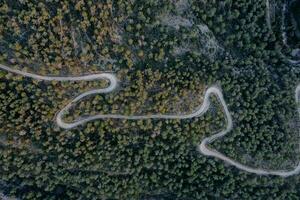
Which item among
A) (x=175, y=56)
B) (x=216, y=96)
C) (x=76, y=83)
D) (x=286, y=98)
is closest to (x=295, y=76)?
(x=286, y=98)

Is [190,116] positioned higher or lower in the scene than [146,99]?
lower

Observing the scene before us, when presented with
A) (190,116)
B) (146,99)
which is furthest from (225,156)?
(146,99)

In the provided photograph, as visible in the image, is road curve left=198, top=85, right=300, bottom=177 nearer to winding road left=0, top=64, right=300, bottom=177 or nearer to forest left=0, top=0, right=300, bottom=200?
winding road left=0, top=64, right=300, bottom=177

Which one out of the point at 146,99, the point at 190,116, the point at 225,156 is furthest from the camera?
the point at 225,156

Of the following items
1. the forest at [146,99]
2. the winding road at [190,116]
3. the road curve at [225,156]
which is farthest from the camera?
the road curve at [225,156]

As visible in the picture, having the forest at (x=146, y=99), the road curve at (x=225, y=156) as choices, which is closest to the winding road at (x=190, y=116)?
the road curve at (x=225, y=156)

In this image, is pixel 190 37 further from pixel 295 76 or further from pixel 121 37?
pixel 295 76

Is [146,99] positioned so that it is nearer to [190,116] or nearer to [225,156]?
[190,116]

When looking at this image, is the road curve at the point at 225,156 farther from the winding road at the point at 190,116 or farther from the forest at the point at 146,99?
the forest at the point at 146,99
